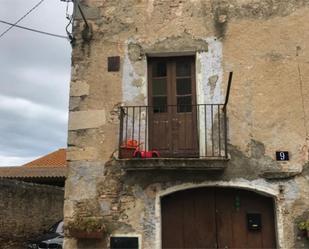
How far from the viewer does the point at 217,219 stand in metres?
7.08

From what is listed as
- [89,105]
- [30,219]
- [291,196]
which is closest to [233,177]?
[291,196]

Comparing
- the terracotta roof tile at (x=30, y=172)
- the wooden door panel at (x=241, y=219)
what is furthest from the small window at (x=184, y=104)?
the terracotta roof tile at (x=30, y=172)

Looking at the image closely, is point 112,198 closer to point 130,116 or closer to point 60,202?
point 130,116

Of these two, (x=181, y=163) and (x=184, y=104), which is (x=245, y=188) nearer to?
(x=181, y=163)

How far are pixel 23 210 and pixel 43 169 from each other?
647 centimetres

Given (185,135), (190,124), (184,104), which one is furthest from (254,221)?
(184,104)

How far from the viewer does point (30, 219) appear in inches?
535

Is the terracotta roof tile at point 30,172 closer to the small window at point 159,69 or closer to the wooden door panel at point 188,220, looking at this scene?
the small window at point 159,69

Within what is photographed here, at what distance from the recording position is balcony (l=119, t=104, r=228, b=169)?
703 cm

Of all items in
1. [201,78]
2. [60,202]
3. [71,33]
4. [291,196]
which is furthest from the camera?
[60,202]

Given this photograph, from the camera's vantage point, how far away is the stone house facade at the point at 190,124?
6949mm

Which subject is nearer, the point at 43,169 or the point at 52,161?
the point at 43,169

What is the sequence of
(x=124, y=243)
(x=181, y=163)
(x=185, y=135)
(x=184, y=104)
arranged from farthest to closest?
(x=184, y=104)
(x=185, y=135)
(x=124, y=243)
(x=181, y=163)

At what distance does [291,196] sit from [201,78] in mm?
2552
